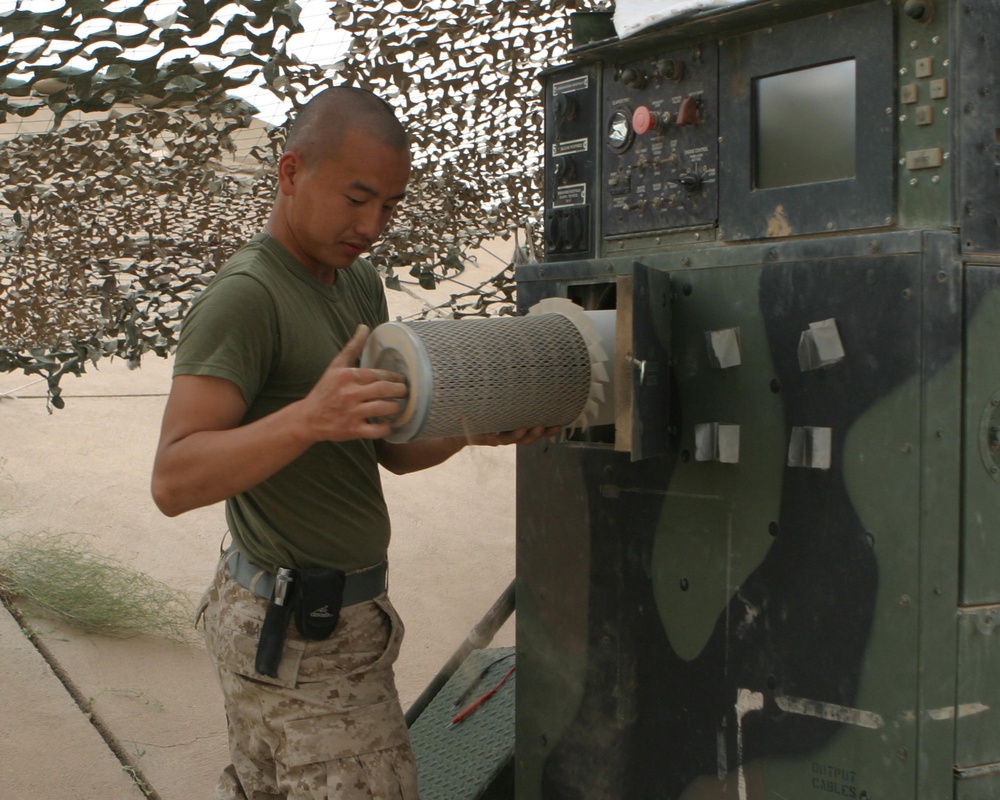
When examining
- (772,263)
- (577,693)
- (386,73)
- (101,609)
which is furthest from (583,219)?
(101,609)

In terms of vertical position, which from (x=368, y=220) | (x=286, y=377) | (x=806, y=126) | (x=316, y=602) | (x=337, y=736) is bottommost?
(x=337, y=736)

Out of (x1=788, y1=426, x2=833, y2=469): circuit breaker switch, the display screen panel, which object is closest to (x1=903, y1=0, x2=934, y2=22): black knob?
the display screen panel

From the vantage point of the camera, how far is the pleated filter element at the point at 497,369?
1826 millimetres

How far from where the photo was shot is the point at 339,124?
210 cm

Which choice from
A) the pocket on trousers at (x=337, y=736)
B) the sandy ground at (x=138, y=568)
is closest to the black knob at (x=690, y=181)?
the pocket on trousers at (x=337, y=736)

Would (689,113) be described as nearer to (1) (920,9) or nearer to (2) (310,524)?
(1) (920,9)

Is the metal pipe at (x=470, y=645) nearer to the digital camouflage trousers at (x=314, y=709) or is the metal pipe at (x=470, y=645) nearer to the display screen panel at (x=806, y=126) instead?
the digital camouflage trousers at (x=314, y=709)

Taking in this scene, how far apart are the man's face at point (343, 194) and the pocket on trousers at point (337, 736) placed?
84cm

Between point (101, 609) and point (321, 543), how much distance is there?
3219 mm

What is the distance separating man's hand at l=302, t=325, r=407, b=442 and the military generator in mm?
474

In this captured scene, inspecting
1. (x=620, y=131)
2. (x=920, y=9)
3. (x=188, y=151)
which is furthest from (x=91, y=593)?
(x=920, y=9)

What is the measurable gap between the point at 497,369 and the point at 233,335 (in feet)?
1.47

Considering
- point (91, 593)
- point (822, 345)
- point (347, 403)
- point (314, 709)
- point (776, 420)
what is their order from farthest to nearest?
point (91, 593), point (314, 709), point (776, 420), point (822, 345), point (347, 403)

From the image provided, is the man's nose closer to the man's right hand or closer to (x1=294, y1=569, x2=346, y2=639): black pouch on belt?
the man's right hand
